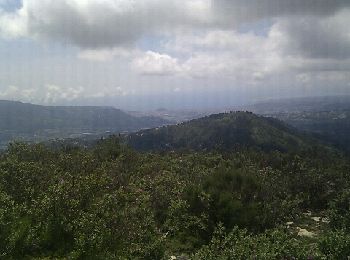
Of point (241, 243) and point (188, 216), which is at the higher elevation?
point (241, 243)

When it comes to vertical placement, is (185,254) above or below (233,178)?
below

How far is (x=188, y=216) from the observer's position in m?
33.5

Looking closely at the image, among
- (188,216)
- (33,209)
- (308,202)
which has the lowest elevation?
(308,202)

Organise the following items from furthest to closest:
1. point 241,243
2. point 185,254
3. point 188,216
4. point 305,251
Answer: point 188,216
point 185,254
point 241,243
point 305,251

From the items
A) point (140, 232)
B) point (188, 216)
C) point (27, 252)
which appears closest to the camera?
point (27, 252)

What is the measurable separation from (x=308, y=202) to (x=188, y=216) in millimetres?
23839

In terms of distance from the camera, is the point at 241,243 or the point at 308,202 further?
the point at 308,202

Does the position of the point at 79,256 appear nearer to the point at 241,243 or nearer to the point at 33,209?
the point at 33,209

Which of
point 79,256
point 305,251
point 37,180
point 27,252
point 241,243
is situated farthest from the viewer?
point 37,180

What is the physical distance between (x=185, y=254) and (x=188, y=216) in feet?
16.6

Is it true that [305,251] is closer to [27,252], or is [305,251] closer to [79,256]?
[79,256]

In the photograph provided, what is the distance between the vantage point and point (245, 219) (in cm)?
3369

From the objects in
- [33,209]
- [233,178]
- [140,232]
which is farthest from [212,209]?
[33,209]

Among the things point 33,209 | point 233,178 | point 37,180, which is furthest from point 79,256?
point 233,178
